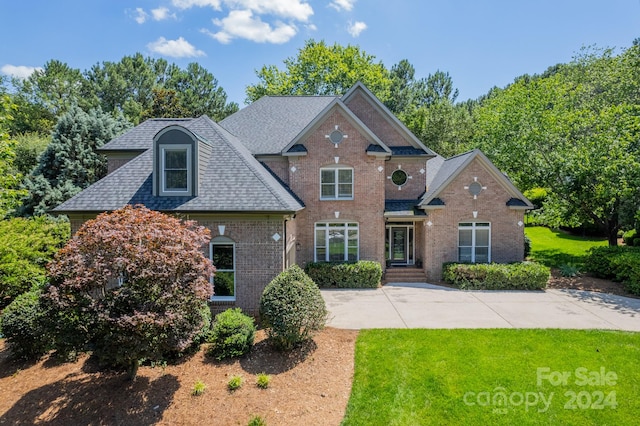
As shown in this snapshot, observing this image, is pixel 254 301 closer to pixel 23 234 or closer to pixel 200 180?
pixel 200 180

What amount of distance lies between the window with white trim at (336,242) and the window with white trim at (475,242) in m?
5.53

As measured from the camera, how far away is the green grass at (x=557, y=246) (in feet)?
75.7

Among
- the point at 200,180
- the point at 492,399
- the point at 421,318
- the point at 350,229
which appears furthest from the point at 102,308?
the point at 350,229

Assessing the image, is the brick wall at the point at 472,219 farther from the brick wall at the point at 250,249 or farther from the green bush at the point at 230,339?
the green bush at the point at 230,339

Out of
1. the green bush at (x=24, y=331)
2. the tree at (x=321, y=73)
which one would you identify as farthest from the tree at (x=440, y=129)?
the green bush at (x=24, y=331)

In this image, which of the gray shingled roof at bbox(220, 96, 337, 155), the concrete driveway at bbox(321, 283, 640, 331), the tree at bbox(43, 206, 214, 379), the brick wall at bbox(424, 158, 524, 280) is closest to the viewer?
the tree at bbox(43, 206, 214, 379)

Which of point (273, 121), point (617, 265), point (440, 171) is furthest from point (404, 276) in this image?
point (273, 121)

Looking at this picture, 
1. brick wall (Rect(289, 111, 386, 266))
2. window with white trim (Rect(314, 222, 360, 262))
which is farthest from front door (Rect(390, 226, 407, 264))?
window with white trim (Rect(314, 222, 360, 262))

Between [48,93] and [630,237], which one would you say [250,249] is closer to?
[630,237]

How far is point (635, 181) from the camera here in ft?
56.0

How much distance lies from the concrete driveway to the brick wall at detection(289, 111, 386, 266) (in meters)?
2.84

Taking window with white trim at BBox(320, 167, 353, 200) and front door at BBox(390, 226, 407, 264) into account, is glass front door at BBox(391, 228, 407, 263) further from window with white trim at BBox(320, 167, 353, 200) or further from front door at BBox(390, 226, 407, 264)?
window with white trim at BBox(320, 167, 353, 200)

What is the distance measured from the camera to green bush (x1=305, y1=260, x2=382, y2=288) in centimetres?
1706

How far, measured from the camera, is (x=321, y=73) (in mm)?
39062
